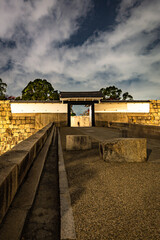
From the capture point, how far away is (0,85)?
100 feet

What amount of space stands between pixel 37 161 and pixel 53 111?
1543cm

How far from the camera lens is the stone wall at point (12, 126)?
57.3 feet

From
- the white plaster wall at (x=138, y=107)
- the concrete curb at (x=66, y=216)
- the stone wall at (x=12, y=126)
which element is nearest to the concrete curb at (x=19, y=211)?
the concrete curb at (x=66, y=216)

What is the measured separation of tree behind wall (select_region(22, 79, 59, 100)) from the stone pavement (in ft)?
92.2

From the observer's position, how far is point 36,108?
59.0ft

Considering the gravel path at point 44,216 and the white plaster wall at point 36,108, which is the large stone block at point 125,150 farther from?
the white plaster wall at point 36,108

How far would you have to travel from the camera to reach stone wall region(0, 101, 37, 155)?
1745 centimetres

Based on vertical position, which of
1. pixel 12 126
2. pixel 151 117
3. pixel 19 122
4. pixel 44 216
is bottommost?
pixel 44 216

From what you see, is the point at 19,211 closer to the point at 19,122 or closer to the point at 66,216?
the point at 66,216

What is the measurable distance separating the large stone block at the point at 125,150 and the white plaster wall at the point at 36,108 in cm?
1563

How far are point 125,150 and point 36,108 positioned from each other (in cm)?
1674

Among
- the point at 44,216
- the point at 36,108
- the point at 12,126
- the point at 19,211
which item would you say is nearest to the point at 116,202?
the point at 44,216

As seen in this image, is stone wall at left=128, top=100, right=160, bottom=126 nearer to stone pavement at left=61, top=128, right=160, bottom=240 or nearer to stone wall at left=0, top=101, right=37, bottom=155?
stone wall at left=0, top=101, right=37, bottom=155

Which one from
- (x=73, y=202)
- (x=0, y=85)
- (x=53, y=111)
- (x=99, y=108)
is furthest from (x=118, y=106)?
(x=0, y=85)
